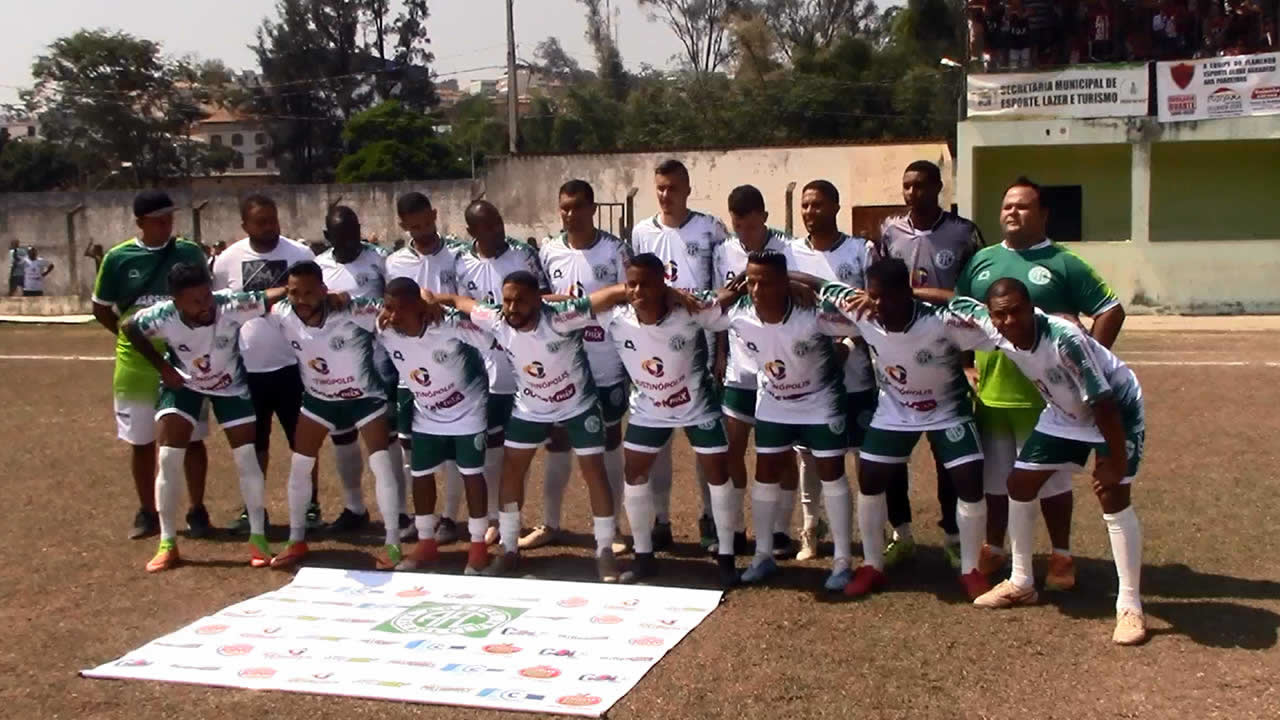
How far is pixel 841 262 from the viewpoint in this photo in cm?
741

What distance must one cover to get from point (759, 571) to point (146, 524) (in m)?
4.22

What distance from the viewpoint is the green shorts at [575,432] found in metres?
7.38

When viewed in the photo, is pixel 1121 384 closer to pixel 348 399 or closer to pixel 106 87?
pixel 348 399

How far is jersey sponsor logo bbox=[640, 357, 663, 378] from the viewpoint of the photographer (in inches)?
282

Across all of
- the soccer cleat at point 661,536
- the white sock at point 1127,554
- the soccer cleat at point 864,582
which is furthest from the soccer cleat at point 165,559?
the white sock at point 1127,554

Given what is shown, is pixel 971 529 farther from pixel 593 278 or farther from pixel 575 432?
pixel 593 278

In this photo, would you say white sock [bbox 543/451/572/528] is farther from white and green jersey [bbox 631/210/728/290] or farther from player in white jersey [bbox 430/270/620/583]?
white and green jersey [bbox 631/210/728/290]

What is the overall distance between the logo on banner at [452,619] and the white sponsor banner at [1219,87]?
73.1 ft

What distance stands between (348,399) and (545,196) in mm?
25982

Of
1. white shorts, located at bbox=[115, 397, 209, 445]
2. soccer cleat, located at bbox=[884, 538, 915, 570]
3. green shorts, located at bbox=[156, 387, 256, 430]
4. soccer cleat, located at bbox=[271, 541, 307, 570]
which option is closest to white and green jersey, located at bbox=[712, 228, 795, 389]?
soccer cleat, located at bbox=[884, 538, 915, 570]

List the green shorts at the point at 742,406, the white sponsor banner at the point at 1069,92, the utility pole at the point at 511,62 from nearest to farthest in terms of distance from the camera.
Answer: the green shorts at the point at 742,406 → the white sponsor banner at the point at 1069,92 → the utility pole at the point at 511,62

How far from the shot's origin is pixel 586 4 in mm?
70625

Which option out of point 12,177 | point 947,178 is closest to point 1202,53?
point 947,178

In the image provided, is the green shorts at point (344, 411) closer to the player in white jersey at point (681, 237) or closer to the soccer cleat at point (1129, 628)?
the player in white jersey at point (681, 237)
